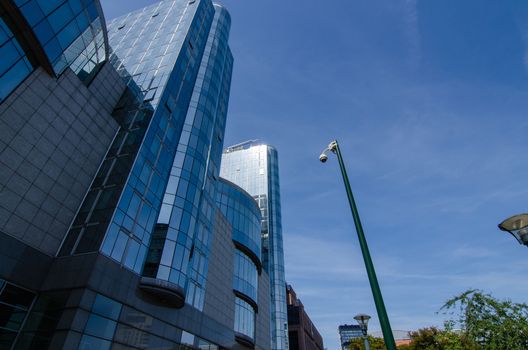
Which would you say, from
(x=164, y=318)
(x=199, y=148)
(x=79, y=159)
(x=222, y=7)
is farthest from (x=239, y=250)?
(x=222, y=7)

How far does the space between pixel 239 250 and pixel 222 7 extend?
42309 millimetres

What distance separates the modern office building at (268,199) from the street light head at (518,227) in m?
66.2

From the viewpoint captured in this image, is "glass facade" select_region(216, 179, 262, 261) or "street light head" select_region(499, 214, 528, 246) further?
"glass facade" select_region(216, 179, 262, 261)

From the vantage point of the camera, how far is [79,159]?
881 inches

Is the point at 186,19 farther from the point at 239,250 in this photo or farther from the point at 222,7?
the point at 239,250

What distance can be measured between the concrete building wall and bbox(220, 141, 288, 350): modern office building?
2201 inches

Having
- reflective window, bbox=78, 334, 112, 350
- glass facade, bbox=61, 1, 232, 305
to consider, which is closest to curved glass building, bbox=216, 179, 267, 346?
glass facade, bbox=61, 1, 232, 305

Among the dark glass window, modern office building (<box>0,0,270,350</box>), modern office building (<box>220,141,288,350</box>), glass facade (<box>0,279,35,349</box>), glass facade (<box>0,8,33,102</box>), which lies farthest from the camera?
modern office building (<box>220,141,288,350</box>)

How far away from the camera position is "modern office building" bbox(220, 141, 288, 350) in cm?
6938

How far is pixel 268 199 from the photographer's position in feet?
278

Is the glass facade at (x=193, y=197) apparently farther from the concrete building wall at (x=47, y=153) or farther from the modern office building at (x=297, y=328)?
the modern office building at (x=297, y=328)

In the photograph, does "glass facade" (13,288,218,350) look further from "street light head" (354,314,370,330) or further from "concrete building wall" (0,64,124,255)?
"street light head" (354,314,370,330)

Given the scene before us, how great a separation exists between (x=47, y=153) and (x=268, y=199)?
67.2 m

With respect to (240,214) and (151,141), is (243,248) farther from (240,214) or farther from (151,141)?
(151,141)
